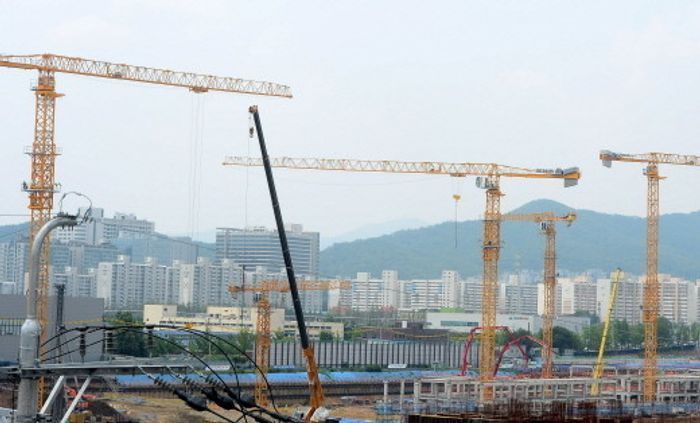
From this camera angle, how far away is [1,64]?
124ft

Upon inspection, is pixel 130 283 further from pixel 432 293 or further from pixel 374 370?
pixel 374 370

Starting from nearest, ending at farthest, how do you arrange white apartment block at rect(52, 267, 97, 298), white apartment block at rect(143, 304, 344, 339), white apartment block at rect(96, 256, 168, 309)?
white apartment block at rect(143, 304, 344, 339), white apartment block at rect(52, 267, 97, 298), white apartment block at rect(96, 256, 168, 309)

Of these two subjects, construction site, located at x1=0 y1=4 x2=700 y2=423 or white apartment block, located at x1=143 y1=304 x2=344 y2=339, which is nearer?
construction site, located at x1=0 y1=4 x2=700 y2=423

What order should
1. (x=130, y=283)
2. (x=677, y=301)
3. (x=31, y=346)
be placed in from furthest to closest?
(x=677, y=301) < (x=130, y=283) < (x=31, y=346)

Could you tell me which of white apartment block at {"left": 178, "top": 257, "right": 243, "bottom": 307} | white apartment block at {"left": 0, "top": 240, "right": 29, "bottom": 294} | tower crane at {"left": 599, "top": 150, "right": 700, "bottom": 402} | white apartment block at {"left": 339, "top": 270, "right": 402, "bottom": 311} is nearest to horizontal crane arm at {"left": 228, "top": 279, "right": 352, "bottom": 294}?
tower crane at {"left": 599, "top": 150, "right": 700, "bottom": 402}

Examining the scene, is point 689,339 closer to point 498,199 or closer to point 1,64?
point 498,199

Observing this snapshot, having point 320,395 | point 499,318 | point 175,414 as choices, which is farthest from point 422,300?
point 320,395

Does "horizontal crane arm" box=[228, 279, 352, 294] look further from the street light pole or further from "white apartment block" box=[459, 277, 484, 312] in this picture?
"white apartment block" box=[459, 277, 484, 312]

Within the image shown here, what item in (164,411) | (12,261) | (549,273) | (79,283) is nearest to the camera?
(164,411)

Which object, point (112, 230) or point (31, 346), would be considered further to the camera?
point (112, 230)

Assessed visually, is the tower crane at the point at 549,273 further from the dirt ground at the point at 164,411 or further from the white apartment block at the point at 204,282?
the white apartment block at the point at 204,282

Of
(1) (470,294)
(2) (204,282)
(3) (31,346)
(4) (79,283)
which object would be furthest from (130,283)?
(3) (31,346)

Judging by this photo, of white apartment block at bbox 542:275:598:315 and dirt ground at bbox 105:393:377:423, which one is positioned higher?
white apartment block at bbox 542:275:598:315

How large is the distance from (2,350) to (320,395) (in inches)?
934
